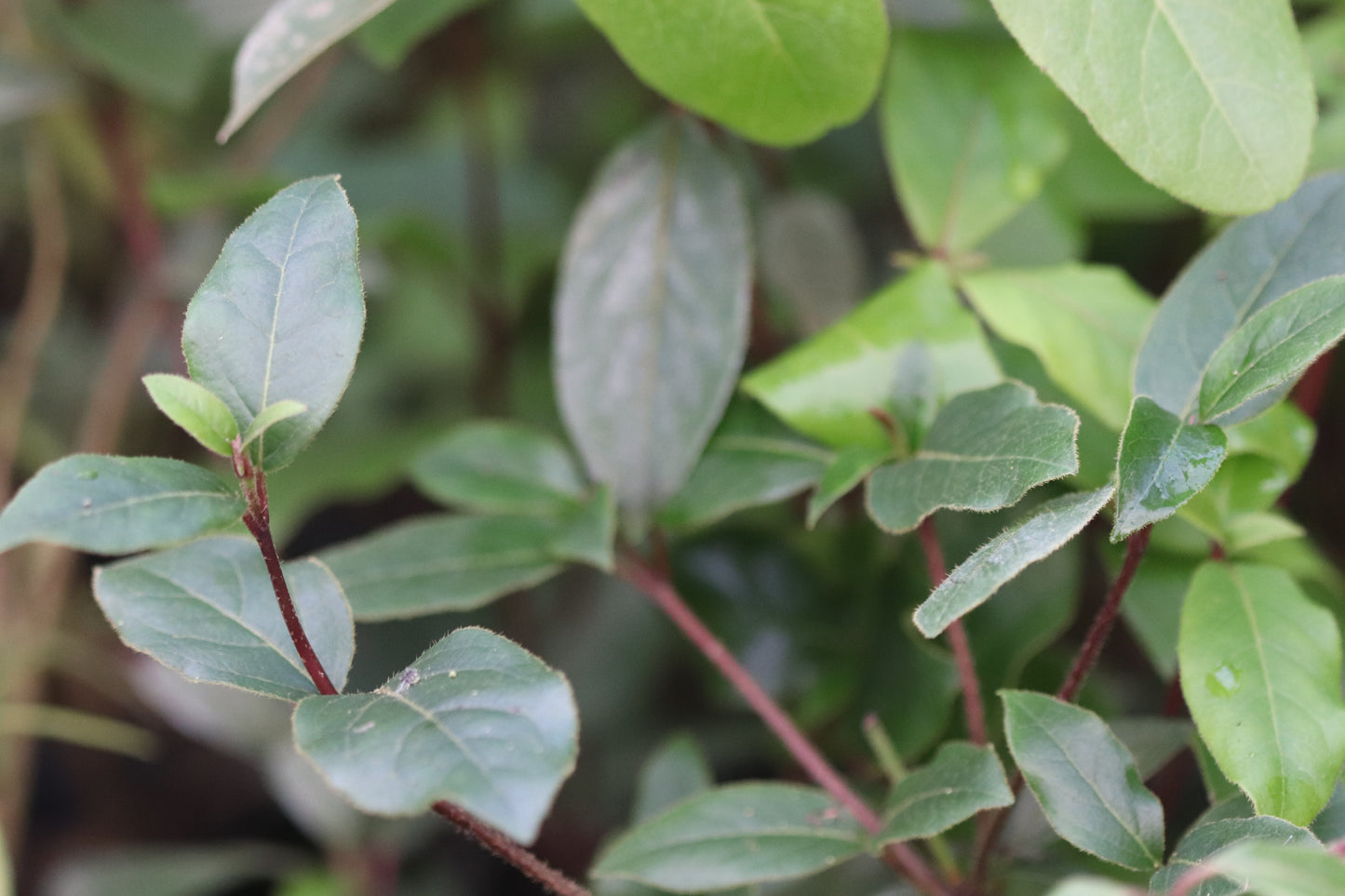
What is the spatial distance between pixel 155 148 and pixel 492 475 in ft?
3.02

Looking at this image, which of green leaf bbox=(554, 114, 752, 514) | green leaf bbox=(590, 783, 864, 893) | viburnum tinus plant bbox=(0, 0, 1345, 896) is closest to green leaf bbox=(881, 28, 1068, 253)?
viburnum tinus plant bbox=(0, 0, 1345, 896)

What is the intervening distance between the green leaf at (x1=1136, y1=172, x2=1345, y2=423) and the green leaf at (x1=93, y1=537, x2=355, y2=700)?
14.9 inches

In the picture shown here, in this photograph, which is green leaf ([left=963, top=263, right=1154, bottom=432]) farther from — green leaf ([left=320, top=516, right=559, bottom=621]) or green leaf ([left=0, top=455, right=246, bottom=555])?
green leaf ([left=0, top=455, right=246, bottom=555])

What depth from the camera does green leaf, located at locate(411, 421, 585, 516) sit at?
66 cm

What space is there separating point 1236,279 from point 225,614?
1.58 feet

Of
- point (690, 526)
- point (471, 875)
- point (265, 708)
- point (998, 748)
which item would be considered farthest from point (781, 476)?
point (471, 875)

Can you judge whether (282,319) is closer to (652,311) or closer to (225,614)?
(225,614)

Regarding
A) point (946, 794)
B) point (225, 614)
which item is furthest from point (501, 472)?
point (946, 794)

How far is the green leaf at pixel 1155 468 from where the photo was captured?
389 mm

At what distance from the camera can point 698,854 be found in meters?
0.49

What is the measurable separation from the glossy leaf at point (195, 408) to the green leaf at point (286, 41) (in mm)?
166

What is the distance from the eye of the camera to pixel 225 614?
1.51 ft

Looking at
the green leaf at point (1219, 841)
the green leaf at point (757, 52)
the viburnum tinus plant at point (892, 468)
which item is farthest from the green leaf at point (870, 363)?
the green leaf at point (1219, 841)

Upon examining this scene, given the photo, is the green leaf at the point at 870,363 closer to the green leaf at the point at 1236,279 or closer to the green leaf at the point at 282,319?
the green leaf at the point at 1236,279
